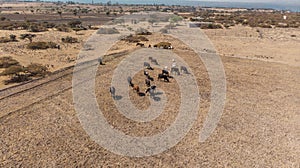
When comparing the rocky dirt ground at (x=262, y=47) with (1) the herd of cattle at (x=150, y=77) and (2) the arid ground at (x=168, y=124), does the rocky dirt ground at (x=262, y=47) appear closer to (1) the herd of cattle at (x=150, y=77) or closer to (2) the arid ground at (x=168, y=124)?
(2) the arid ground at (x=168, y=124)

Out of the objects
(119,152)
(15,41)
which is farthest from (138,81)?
(15,41)

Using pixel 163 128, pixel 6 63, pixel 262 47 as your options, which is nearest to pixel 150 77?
pixel 163 128

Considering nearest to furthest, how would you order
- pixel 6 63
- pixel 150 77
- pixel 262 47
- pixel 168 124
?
pixel 168 124 → pixel 150 77 → pixel 6 63 → pixel 262 47

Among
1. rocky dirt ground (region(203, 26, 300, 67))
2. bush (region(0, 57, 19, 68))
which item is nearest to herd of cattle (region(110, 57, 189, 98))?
rocky dirt ground (region(203, 26, 300, 67))

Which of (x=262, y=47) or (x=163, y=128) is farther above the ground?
(x=262, y=47)

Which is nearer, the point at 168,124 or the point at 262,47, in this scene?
the point at 168,124

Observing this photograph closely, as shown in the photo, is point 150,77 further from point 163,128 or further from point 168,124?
point 163,128

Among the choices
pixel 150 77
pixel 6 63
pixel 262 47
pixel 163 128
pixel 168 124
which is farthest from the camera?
pixel 262 47

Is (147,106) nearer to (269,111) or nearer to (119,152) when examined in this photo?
(119,152)
